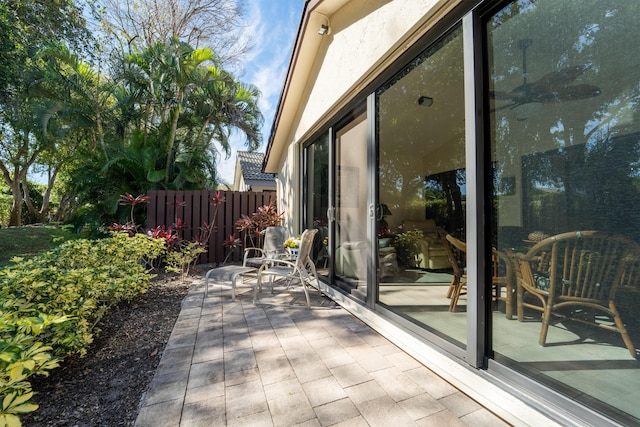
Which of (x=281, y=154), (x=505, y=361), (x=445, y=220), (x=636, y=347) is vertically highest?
(x=281, y=154)

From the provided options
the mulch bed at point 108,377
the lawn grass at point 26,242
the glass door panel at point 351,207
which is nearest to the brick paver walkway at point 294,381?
the mulch bed at point 108,377

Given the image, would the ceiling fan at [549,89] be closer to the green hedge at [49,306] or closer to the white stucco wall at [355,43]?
the white stucco wall at [355,43]

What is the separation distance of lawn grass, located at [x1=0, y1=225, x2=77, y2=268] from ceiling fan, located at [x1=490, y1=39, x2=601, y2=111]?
391 inches

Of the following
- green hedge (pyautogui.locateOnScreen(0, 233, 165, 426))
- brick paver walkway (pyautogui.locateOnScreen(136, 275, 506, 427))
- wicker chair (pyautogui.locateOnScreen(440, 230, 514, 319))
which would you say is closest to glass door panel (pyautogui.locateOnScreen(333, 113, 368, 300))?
Result: brick paver walkway (pyautogui.locateOnScreen(136, 275, 506, 427))

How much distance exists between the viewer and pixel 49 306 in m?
2.23

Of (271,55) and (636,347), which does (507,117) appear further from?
(271,55)

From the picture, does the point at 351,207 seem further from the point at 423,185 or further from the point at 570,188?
the point at 570,188

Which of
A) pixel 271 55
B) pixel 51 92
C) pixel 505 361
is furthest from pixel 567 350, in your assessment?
pixel 271 55

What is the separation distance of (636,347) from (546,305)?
36 centimetres

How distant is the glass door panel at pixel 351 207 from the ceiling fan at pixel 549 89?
177 centimetres

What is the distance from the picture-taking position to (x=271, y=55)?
43.4ft

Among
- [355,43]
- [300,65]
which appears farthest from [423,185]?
[300,65]

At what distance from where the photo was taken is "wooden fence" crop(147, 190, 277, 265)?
6.84 metres

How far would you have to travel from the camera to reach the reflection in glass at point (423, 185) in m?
2.27
